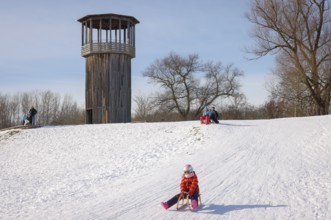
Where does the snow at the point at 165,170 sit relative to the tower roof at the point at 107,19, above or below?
below

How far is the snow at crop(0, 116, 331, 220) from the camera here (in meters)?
10.2

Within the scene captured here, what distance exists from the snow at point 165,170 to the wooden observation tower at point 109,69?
6.01 meters

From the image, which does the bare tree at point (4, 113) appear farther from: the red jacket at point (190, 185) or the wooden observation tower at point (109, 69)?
the red jacket at point (190, 185)

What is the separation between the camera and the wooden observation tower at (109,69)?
31.7 m

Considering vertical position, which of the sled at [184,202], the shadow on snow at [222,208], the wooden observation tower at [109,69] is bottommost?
the shadow on snow at [222,208]

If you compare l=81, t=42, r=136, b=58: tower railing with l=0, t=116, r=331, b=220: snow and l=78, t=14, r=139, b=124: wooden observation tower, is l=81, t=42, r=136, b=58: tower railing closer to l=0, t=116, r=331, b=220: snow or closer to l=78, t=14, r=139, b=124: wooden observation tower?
l=78, t=14, r=139, b=124: wooden observation tower

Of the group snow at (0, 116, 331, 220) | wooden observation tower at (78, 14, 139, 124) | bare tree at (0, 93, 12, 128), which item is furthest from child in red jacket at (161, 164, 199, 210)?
bare tree at (0, 93, 12, 128)

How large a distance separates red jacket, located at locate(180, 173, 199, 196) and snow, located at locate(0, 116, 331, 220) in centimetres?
57

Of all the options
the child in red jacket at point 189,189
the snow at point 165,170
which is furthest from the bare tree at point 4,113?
the child in red jacket at point 189,189

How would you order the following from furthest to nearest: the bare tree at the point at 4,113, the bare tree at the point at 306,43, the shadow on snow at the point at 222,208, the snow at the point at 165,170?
the bare tree at the point at 4,113
the bare tree at the point at 306,43
the snow at the point at 165,170
the shadow on snow at the point at 222,208

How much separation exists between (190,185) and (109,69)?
23073 mm

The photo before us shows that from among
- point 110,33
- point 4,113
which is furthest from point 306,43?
point 4,113

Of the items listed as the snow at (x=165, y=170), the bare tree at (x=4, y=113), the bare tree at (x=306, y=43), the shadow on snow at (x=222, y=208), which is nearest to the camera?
the shadow on snow at (x=222, y=208)

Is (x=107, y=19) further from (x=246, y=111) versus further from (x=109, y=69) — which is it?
(x=246, y=111)
